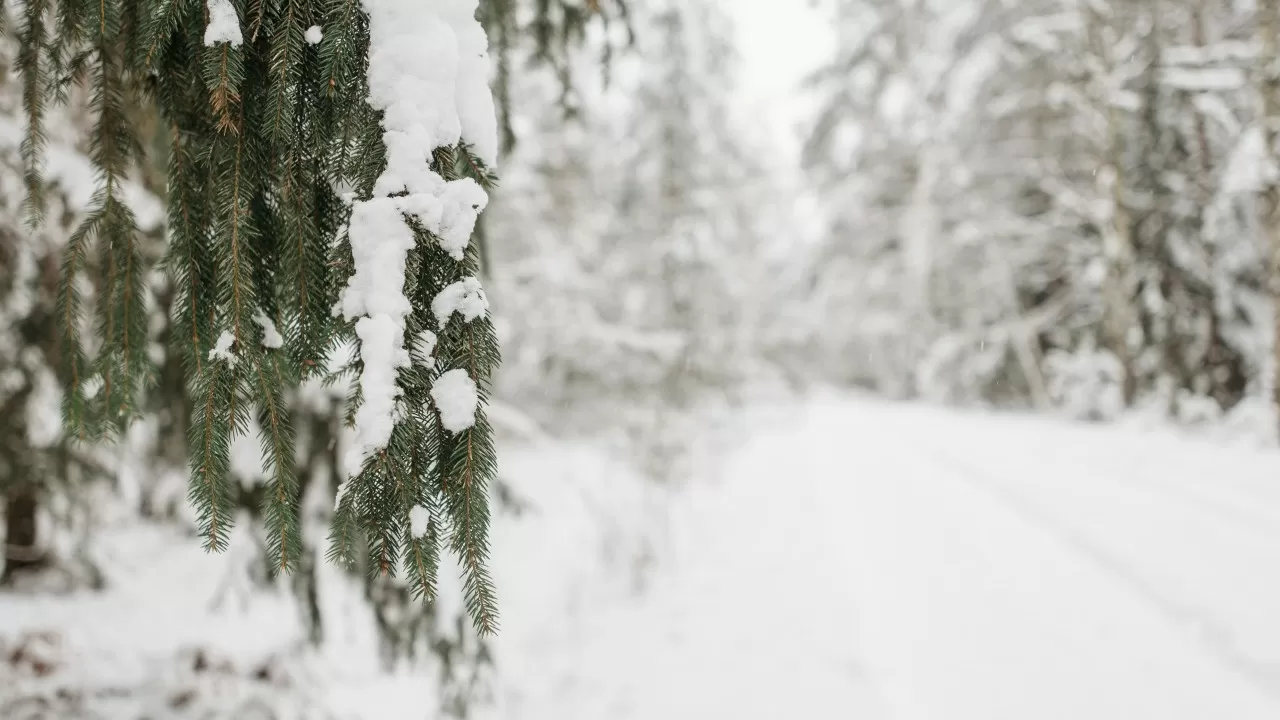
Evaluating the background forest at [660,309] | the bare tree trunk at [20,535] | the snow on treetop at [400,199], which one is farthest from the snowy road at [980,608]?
the bare tree trunk at [20,535]

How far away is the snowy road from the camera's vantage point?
3426mm

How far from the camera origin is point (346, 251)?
1.21 m

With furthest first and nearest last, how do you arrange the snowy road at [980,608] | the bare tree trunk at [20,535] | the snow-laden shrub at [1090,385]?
1. the snow-laden shrub at [1090,385]
2. the bare tree trunk at [20,535]
3. the snowy road at [980,608]

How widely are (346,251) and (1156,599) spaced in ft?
16.4

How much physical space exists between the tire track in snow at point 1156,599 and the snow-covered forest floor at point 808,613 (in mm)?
15

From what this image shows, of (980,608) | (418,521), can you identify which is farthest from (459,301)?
(980,608)

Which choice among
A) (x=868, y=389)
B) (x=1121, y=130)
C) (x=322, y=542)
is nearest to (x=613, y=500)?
(x=322, y=542)

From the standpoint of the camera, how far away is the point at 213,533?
4.13 feet

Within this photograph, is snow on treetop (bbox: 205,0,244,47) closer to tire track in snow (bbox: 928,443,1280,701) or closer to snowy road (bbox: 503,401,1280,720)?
snowy road (bbox: 503,401,1280,720)

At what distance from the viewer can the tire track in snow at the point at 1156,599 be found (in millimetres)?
3215

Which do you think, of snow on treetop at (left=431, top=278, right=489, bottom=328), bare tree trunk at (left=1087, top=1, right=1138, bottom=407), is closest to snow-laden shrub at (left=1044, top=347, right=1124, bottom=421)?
bare tree trunk at (left=1087, top=1, right=1138, bottom=407)

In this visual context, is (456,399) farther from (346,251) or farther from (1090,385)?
(1090,385)

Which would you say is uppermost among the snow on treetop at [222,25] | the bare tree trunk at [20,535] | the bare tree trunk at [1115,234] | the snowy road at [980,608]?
the bare tree trunk at [1115,234]

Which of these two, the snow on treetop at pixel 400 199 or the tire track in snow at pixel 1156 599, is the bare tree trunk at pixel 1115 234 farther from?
the snow on treetop at pixel 400 199
